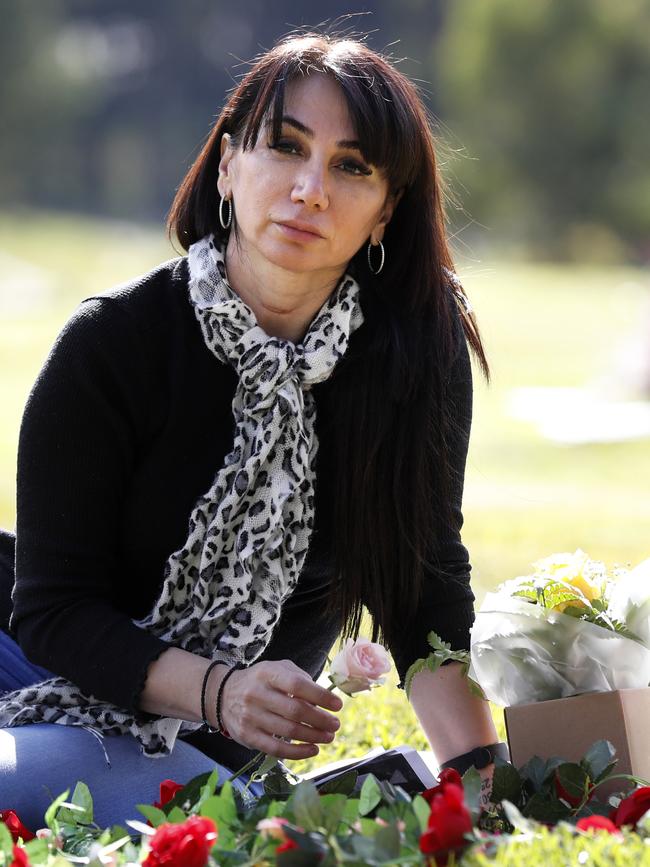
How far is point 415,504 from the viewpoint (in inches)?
101

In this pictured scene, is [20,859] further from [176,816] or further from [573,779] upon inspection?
[573,779]

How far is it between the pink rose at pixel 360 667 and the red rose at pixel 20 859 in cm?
54

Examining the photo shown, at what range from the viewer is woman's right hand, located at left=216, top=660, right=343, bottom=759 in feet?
6.85

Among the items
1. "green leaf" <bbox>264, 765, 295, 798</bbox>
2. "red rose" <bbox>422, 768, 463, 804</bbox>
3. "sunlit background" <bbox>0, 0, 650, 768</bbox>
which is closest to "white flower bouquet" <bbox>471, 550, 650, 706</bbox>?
"red rose" <bbox>422, 768, 463, 804</bbox>

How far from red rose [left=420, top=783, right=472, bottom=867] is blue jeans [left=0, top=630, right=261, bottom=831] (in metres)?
0.73

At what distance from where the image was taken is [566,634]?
2141 millimetres

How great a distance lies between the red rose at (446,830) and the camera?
1.62 meters

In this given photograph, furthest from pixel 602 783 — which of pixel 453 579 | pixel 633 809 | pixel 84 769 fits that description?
pixel 84 769

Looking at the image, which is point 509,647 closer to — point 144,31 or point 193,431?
point 193,431

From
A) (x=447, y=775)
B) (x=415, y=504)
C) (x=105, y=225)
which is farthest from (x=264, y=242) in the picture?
(x=105, y=225)

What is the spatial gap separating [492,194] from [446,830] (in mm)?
39627

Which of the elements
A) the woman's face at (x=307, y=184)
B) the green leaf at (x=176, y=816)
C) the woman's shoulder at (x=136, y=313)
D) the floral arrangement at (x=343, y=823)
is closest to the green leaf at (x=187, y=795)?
the floral arrangement at (x=343, y=823)

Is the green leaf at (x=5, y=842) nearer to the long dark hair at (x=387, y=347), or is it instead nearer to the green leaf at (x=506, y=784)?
the green leaf at (x=506, y=784)

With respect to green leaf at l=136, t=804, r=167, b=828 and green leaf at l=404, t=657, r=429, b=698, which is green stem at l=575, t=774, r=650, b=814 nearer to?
green leaf at l=404, t=657, r=429, b=698
